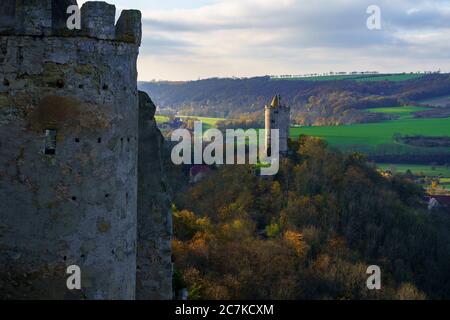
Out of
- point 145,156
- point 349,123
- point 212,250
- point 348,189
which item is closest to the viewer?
point 145,156

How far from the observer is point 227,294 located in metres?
33.9

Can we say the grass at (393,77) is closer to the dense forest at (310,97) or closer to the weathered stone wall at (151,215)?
the dense forest at (310,97)

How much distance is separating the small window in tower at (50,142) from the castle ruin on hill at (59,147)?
1 centimetres

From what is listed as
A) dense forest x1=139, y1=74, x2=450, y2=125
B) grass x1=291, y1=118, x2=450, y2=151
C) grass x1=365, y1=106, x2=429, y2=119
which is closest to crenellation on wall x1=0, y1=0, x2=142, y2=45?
grass x1=291, y1=118, x2=450, y2=151

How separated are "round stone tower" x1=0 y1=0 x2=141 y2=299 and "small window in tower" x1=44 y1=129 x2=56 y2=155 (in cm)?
1

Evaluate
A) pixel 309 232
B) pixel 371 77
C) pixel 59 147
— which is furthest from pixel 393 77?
pixel 59 147

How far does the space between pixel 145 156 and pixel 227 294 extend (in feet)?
78.5

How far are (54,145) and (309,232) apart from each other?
1612 inches

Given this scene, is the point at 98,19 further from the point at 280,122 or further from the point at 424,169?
the point at 424,169

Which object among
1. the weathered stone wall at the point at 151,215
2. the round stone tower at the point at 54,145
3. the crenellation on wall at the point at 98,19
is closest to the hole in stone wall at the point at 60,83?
the round stone tower at the point at 54,145

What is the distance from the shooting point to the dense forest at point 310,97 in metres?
122

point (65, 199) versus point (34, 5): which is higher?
point (34, 5)
